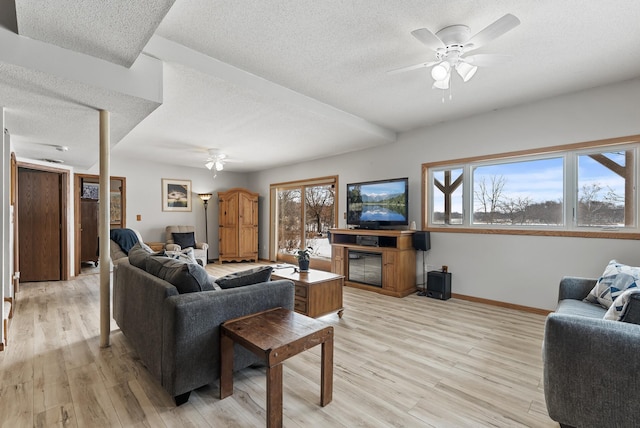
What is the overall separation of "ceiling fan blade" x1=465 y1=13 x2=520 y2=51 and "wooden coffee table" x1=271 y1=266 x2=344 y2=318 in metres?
2.50

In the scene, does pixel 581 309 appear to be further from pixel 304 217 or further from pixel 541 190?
pixel 304 217

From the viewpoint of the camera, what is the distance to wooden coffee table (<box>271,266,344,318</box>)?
3.13 meters

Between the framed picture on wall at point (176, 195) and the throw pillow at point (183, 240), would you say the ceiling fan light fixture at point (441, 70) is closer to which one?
the throw pillow at point (183, 240)

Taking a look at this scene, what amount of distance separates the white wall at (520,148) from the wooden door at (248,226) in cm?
370

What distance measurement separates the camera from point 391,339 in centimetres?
280

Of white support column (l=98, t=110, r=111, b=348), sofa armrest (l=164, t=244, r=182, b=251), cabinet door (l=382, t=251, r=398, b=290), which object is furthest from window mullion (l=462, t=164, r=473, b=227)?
sofa armrest (l=164, t=244, r=182, b=251)

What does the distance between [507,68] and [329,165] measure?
3643 mm

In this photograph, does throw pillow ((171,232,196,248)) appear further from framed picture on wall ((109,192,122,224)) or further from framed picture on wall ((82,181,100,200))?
framed picture on wall ((82,181,100,200))

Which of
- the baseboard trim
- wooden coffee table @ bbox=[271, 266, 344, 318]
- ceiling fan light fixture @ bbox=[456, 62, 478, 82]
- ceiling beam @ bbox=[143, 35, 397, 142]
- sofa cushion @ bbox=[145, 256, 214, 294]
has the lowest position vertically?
the baseboard trim

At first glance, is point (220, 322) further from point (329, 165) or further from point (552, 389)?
point (329, 165)

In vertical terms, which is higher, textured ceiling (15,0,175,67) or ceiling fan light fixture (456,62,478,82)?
ceiling fan light fixture (456,62,478,82)

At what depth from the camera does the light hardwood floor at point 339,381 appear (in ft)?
5.59

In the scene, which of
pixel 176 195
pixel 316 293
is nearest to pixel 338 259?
pixel 316 293

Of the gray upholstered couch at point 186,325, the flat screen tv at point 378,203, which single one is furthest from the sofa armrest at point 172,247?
the gray upholstered couch at point 186,325
